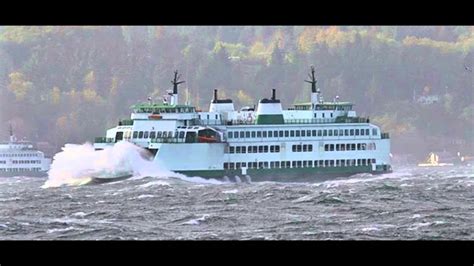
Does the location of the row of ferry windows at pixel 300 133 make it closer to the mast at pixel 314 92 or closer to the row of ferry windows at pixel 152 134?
the mast at pixel 314 92

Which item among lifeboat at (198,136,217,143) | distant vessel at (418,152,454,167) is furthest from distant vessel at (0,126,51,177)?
distant vessel at (418,152,454,167)

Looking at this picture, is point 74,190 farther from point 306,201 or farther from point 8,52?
point 8,52

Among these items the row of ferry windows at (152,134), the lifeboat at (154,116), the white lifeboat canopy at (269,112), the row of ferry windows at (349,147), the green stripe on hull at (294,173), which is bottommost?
the green stripe on hull at (294,173)

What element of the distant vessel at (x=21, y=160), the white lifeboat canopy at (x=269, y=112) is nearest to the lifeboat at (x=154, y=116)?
the white lifeboat canopy at (x=269, y=112)

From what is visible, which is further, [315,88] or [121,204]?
[315,88]

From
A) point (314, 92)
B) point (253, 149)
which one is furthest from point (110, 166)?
point (314, 92)
